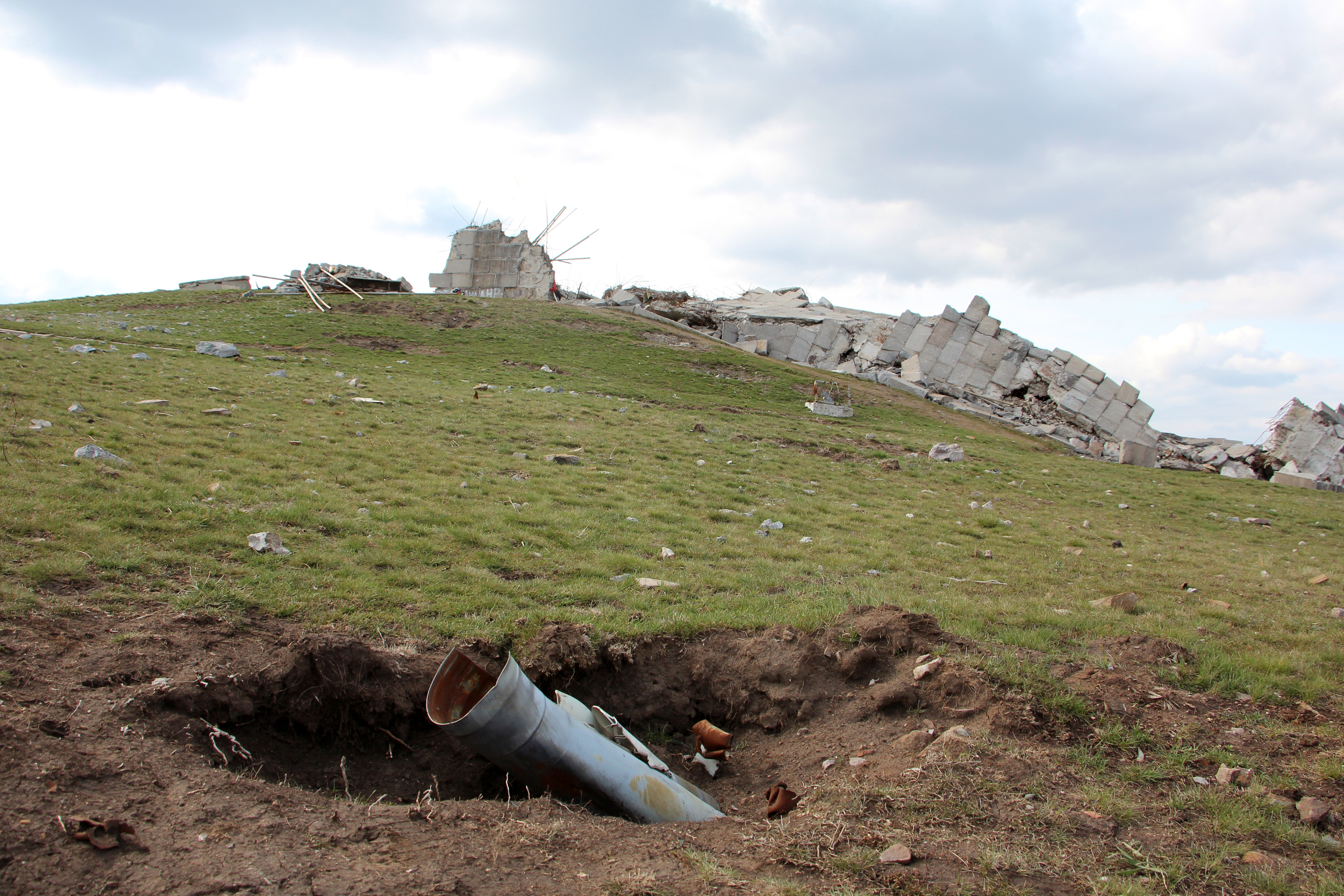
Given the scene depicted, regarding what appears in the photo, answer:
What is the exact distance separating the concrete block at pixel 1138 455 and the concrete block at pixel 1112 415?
6227mm

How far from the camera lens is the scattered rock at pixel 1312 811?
301 cm

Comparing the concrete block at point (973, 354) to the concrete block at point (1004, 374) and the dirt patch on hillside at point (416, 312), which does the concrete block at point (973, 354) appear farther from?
the dirt patch on hillside at point (416, 312)

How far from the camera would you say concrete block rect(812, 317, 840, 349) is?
31625 mm

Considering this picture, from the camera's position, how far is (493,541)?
20.9 feet

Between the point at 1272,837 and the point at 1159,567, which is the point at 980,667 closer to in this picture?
the point at 1272,837

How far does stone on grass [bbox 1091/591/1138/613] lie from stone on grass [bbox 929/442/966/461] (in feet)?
28.4

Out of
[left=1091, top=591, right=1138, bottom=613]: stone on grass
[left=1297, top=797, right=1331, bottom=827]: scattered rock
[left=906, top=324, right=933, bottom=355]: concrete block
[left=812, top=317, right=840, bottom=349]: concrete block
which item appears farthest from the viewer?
[left=812, top=317, right=840, bottom=349]: concrete block

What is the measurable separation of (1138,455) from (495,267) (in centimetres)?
2827

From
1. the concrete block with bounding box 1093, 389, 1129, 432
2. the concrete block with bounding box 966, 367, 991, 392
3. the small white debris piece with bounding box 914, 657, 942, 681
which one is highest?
the concrete block with bounding box 966, 367, 991, 392

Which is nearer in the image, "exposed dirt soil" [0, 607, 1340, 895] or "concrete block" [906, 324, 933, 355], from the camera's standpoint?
"exposed dirt soil" [0, 607, 1340, 895]

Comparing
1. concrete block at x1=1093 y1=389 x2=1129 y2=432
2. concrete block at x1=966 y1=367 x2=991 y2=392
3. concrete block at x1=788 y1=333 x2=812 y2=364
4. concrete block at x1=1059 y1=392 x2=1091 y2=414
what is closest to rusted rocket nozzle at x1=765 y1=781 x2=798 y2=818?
concrete block at x1=966 y1=367 x2=991 y2=392

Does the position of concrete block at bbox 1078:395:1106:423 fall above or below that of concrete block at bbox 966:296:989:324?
below

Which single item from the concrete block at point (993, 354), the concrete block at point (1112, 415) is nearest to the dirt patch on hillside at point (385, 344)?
the concrete block at point (993, 354)

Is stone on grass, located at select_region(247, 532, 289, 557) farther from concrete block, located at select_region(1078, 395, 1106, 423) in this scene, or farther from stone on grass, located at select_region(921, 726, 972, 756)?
concrete block, located at select_region(1078, 395, 1106, 423)
